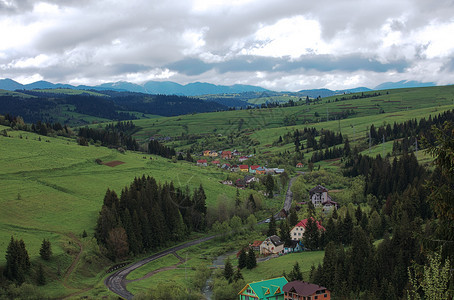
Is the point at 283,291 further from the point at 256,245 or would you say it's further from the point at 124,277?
the point at 124,277

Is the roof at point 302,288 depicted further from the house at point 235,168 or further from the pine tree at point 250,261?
the house at point 235,168

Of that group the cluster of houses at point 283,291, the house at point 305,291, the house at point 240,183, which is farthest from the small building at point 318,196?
the house at point 305,291

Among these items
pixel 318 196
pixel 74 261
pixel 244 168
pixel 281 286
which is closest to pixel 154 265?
pixel 74 261

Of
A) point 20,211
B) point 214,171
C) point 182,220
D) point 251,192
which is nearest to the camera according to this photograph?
point 20,211

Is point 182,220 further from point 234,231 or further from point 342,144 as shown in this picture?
point 342,144

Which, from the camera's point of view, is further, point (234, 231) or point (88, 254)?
point (234, 231)

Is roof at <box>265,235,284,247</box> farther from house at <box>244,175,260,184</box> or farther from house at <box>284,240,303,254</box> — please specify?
house at <box>244,175,260,184</box>

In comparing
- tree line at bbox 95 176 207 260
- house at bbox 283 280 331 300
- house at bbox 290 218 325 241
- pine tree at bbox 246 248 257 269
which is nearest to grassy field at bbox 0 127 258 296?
tree line at bbox 95 176 207 260

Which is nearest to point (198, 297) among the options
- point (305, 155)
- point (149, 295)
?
point (149, 295)
